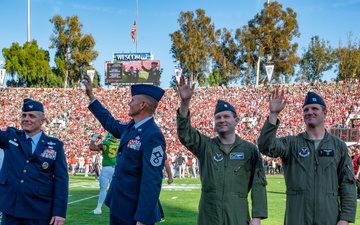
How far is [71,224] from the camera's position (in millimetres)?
10703

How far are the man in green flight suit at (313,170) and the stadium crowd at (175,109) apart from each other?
2971 centimetres

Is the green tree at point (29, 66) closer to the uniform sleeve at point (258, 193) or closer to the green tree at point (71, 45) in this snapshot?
the green tree at point (71, 45)

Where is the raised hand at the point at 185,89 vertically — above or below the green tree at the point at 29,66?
below

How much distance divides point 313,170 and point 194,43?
199ft

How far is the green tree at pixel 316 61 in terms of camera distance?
67.6 m

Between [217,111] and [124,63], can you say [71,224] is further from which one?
[124,63]

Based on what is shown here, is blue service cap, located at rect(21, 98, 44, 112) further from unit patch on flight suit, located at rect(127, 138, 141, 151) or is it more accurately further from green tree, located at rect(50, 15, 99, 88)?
green tree, located at rect(50, 15, 99, 88)

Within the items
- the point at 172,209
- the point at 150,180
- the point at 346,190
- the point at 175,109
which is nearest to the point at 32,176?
the point at 150,180

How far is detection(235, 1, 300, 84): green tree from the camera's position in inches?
2436

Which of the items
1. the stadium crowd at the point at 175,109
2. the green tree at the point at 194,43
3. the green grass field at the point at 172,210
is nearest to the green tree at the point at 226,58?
the green tree at the point at 194,43

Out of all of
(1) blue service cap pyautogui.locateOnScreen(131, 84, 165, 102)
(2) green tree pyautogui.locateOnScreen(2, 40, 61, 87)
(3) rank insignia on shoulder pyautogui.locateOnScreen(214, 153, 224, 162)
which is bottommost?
(3) rank insignia on shoulder pyautogui.locateOnScreen(214, 153, 224, 162)

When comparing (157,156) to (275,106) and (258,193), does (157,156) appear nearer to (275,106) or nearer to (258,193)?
(258,193)

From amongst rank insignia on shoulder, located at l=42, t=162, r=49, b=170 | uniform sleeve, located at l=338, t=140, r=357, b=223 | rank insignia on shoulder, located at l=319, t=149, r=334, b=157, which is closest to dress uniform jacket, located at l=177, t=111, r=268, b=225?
rank insignia on shoulder, located at l=319, t=149, r=334, b=157

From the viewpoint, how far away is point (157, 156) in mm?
4734
